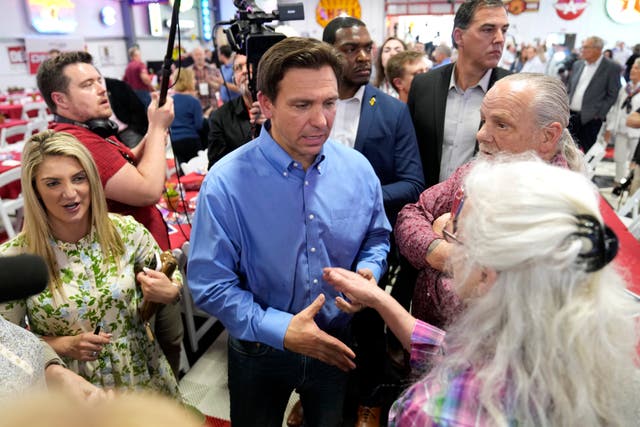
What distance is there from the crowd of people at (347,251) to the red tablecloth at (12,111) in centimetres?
597

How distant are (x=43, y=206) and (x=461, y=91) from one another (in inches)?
74.0

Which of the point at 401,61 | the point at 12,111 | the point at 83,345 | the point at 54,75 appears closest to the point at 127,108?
the point at 54,75

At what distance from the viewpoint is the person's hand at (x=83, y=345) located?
1479 mm

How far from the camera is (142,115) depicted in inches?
154

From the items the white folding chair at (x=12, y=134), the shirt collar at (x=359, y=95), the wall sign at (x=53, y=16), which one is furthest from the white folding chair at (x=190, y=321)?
the wall sign at (x=53, y=16)

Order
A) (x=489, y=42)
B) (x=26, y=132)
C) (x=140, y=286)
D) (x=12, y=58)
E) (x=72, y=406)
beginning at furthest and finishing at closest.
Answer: (x=12, y=58) < (x=26, y=132) < (x=489, y=42) < (x=140, y=286) < (x=72, y=406)

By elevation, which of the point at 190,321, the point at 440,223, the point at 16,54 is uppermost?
the point at 16,54

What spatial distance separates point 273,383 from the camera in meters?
1.46

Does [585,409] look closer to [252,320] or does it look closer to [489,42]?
[252,320]

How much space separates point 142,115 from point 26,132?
265 cm

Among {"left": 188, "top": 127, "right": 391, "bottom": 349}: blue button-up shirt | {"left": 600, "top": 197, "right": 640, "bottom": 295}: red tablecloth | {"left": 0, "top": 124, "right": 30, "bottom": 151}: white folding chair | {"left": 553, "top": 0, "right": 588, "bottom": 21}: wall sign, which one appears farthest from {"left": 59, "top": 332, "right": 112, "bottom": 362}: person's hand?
{"left": 553, "top": 0, "right": 588, "bottom": 21}: wall sign

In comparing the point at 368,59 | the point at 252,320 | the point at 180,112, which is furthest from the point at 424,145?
the point at 180,112

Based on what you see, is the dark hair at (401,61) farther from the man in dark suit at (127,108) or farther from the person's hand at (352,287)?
A: the person's hand at (352,287)

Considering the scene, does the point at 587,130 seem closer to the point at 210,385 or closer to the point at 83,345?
the point at 210,385
